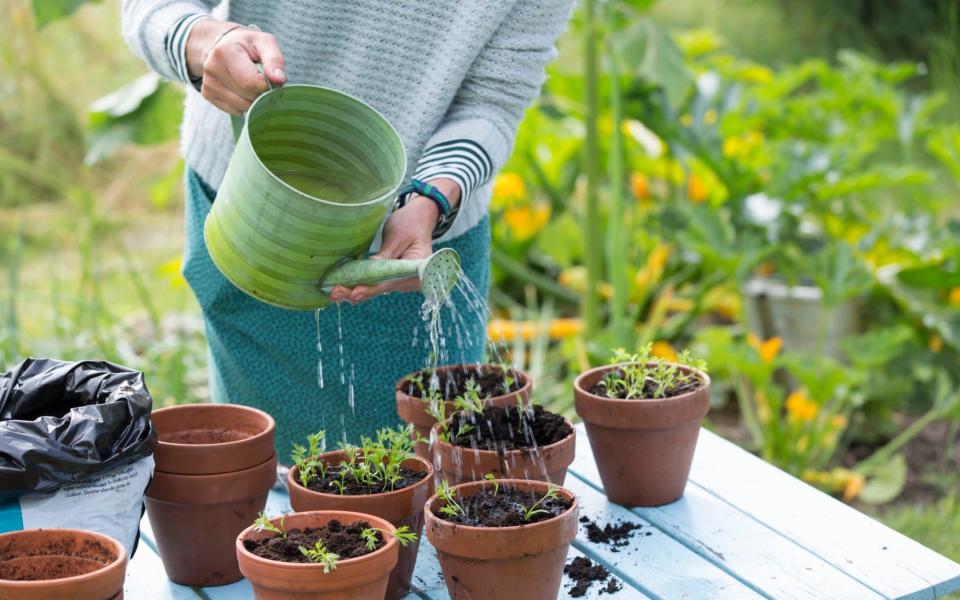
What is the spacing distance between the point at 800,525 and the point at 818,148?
1.75 metres

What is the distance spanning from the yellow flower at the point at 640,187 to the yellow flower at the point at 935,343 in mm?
1133

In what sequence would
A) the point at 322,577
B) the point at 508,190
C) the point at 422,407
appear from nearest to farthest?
the point at 322,577, the point at 422,407, the point at 508,190

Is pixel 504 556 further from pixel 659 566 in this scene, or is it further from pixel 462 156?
pixel 462 156

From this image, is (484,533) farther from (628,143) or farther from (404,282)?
(628,143)

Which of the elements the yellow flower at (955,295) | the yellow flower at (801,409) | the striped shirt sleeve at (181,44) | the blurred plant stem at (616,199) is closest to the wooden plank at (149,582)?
the striped shirt sleeve at (181,44)

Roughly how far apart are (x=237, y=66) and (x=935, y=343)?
8.08 feet

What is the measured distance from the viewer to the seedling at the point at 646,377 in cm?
164

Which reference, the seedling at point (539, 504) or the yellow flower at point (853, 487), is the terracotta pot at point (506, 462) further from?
the yellow flower at point (853, 487)

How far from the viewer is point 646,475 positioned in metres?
1.62

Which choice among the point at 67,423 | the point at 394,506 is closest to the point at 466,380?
the point at 394,506

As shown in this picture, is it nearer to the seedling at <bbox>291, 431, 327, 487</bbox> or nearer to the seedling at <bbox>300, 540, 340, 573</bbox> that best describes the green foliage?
the seedling at <bbox>291, 431, 327, 487</bbox>

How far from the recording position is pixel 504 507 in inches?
52.4

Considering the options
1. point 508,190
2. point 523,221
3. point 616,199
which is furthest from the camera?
point 523,221

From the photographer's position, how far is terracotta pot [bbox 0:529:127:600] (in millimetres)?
1152
